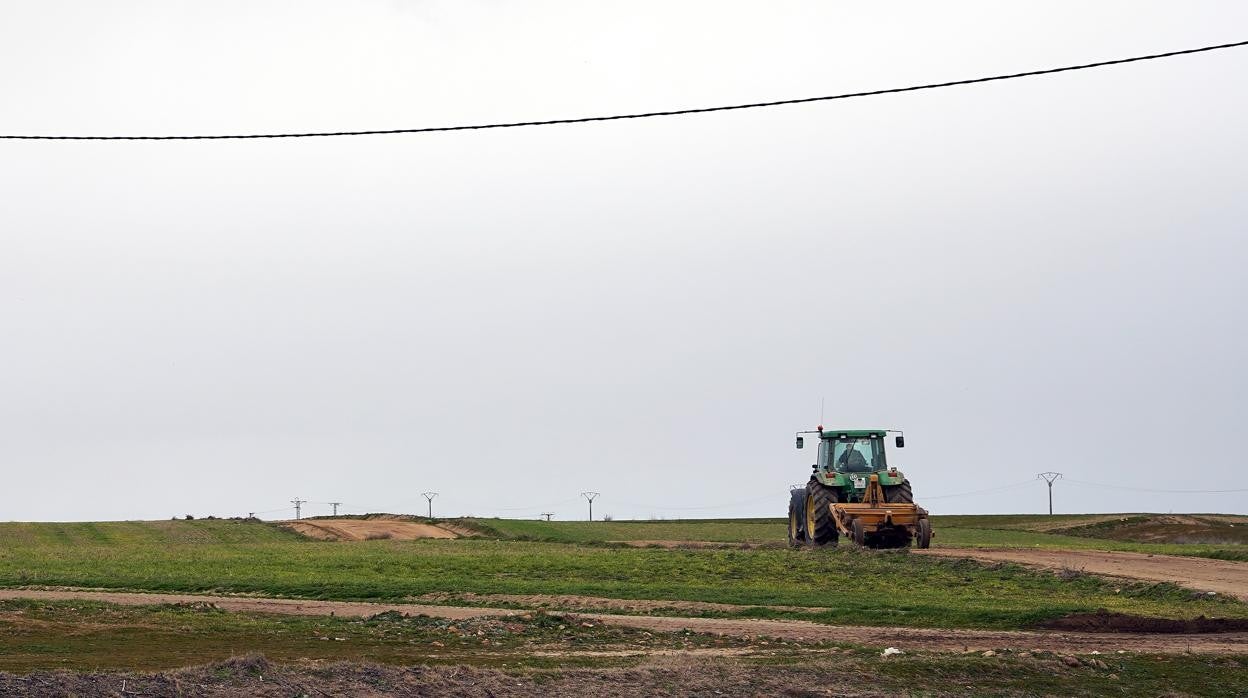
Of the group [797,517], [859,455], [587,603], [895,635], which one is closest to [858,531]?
[859,455]

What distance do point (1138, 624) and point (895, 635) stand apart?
420 centimetres


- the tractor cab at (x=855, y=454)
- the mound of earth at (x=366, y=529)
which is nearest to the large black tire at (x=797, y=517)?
the tractor cab at (x=855, y=454)

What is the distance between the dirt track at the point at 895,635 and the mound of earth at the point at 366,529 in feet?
109

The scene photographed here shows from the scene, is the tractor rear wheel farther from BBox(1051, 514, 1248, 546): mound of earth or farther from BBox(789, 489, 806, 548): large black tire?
BBox(1051, 514, 1248, 546): mound of earth

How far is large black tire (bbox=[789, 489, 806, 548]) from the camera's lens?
41.9m

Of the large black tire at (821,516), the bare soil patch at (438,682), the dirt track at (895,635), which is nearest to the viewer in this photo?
the bare soil patch at (438,682)

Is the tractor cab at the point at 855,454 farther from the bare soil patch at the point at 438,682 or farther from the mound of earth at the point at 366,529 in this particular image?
the bare soil patch at the point at 438,682

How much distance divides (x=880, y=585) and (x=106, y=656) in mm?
16785

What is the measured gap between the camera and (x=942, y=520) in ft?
282

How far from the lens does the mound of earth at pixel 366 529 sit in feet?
195

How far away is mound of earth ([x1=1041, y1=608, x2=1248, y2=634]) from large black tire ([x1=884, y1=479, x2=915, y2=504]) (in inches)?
647

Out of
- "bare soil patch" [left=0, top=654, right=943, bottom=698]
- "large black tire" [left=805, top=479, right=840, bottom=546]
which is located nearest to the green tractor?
"large black tire" [left=805, top=479, right=840, bottom=546]

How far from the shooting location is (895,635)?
20.2m

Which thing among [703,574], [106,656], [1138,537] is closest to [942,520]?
[1138,537]
